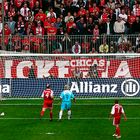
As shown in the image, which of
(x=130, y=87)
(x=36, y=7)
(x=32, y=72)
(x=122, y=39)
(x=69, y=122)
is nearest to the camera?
(x=69, y=122)

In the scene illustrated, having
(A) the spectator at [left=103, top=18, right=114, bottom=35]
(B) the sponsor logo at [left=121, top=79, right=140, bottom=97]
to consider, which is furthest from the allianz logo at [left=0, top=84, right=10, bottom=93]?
(A) the spectator at [left=103, top=18, right=114, bottom=35]

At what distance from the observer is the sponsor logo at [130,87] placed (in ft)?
128

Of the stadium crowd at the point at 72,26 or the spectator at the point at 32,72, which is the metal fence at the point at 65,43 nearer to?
the stadium crowd at the point at 72,26

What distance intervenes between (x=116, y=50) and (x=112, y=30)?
69.5 inches

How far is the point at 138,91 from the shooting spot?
3909 centimetres

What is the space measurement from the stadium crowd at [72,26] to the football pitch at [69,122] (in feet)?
11.1

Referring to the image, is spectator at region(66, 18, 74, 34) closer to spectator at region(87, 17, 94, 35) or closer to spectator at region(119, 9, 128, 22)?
spectator at region(87, 17, 94, 35)

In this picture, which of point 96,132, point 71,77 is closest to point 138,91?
point 71,77

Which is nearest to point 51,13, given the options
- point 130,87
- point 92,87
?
point 92,87

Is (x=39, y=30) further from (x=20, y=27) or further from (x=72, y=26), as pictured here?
(x=72, y=26)

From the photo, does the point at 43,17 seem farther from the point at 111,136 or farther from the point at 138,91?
the point at 111,136

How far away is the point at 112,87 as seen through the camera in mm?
39281

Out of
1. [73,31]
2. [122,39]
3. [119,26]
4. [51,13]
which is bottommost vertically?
[122,39]

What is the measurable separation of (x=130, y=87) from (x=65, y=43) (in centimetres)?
479
